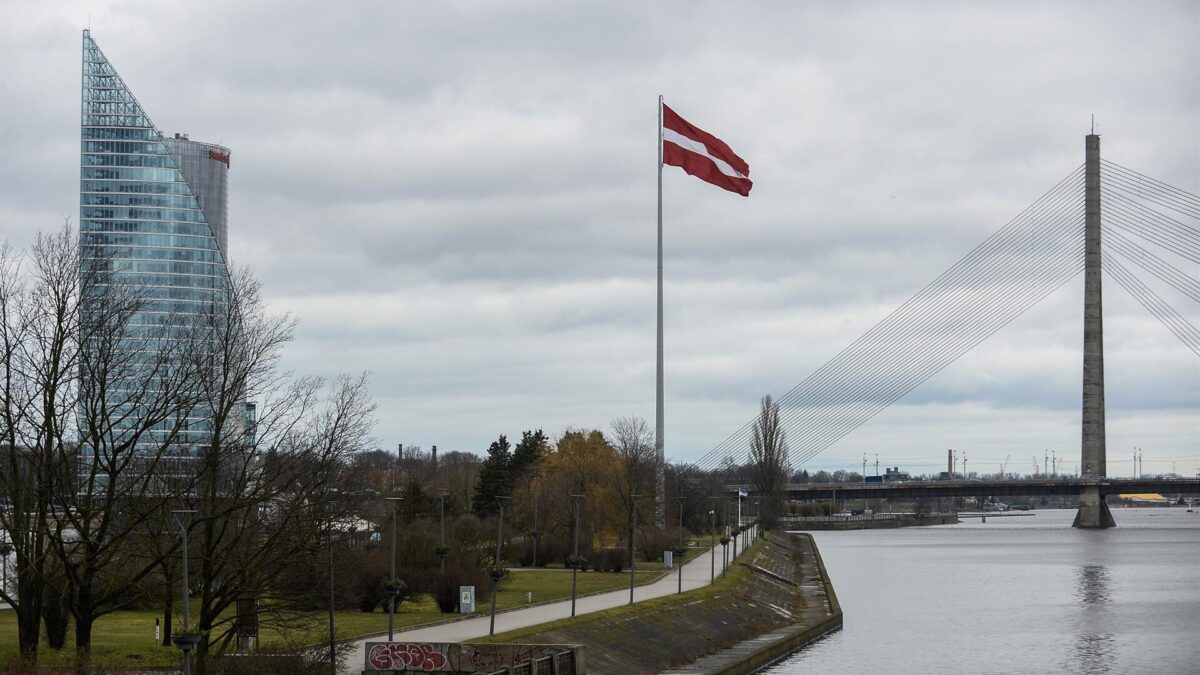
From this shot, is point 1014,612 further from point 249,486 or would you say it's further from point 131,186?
point 131,186

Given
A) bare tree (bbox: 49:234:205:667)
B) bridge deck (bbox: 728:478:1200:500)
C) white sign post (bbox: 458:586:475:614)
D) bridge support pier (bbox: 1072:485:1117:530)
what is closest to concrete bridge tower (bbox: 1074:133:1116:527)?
bridge deck (bbox: 728:478:1200:500)

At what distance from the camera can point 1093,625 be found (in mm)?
55719

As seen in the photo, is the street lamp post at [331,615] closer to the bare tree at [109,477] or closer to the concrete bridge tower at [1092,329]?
the bare tree at [109,477]

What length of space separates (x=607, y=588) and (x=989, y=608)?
1804 centimetres

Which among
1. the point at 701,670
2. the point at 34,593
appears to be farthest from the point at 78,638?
the point at 701,670

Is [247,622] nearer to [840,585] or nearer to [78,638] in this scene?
[78,638]

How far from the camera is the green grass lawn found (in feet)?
103

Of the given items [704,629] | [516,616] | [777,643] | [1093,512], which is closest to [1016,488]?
[1093,512]

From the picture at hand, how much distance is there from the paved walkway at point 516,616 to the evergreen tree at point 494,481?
34422mm

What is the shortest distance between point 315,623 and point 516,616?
23.3ft

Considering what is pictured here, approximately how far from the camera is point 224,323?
36.0 meters

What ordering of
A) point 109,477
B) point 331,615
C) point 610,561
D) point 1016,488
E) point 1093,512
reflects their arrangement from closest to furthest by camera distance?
1. point 331,615
2. point 109,477
3. point 610,561
4. point 1016,488
5. point 1093,512

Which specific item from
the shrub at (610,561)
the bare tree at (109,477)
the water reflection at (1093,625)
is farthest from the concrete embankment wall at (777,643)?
the bare tree at (109,477)

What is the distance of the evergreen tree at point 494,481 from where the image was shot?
96.0 metres
